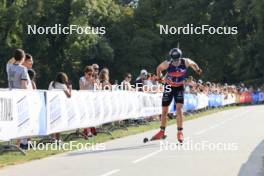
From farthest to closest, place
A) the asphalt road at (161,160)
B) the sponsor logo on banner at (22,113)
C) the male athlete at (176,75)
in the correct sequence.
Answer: the male athlete at (176,75) → the sponsor logo on banner at (22,113) → the asphalt road at (161,160)

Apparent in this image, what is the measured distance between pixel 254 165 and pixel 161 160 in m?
1.82

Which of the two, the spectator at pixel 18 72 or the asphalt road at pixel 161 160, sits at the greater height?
the spectator at pixel 18 72

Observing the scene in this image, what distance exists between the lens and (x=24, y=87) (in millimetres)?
14344

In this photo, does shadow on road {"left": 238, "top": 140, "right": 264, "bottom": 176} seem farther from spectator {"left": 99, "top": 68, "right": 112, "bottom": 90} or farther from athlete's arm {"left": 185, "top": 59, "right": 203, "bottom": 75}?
spectator {"left": 99, "top": 68, "right": 112, "bottom": 90}

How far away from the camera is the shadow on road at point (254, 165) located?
10.3 m

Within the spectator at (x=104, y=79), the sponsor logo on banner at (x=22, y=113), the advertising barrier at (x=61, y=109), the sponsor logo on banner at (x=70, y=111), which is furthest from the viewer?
the spectator at (x=104, y=79)

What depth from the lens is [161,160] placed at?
1227 cm

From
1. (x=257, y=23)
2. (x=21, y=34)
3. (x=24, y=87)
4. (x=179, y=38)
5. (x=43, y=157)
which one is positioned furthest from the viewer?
(x=179, y=38)

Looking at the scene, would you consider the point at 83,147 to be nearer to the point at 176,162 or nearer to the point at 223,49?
the point at 176,162

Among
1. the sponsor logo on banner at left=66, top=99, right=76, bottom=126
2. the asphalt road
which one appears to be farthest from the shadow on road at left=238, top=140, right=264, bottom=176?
the sponsor logo on banner at left=66, top=99, right=76, bottom=126

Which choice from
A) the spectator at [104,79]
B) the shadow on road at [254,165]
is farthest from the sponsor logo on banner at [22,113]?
the spectator at [104,79]

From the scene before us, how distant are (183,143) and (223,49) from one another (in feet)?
211

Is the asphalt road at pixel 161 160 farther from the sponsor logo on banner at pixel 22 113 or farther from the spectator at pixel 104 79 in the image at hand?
the spectator at pixel 104 79

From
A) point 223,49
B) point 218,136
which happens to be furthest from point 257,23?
point 218,136
